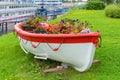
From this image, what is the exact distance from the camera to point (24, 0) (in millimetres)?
43594

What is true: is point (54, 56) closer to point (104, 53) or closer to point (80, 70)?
point (80, 70)

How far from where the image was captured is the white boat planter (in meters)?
6.18

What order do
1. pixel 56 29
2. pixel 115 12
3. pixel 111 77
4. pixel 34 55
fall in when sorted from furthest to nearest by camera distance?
pixel 115 12 < pixel 34 55 < pixel 56 29 < pixel 111 77

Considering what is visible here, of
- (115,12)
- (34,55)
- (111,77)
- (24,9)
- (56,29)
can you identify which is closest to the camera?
(111,77)

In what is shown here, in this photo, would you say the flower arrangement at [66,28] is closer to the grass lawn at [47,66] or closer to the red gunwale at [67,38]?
the red gunwale at [67,38]

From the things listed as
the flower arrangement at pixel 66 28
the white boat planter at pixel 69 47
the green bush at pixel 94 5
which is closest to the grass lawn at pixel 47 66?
the white boat planter at pixel 69 47

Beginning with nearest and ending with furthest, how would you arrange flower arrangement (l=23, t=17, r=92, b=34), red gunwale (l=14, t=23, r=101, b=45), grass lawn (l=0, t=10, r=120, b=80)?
red gunwale (l=14, t=23, r=101, b=45)
grass lawn (l=0, t=10, r=120, b=80)
flower arrangement (l=23, t=17, r=92, b=34)

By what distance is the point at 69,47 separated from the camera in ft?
20.9

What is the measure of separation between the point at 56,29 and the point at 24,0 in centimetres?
3735

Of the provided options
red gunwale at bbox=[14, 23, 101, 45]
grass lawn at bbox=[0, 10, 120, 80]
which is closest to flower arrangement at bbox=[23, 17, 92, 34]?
red gunwale at bbox=[14, 23, 101, 45]

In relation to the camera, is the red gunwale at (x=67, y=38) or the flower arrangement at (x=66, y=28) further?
the flower arrangement at (x=66, y=28)

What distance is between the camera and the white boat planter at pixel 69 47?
20.3ft

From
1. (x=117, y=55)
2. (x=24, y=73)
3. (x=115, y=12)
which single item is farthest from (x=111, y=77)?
(x=115, y=12)

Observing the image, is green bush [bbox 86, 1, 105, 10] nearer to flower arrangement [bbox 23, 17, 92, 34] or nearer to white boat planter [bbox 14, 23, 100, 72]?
flower arrangement [bbox 23, 17, 92, 34]
